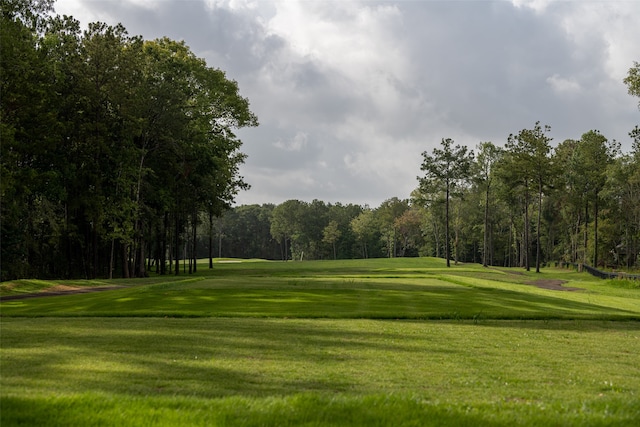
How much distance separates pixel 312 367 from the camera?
344 inches

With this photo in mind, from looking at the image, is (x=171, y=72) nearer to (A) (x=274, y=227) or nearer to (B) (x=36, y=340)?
(B) (x=36, y=340)

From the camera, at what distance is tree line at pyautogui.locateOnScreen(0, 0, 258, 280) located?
3366 cm

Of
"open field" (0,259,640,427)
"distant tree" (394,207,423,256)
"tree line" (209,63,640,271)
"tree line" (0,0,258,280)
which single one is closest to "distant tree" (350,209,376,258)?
"tree line" (209,63,640,271)

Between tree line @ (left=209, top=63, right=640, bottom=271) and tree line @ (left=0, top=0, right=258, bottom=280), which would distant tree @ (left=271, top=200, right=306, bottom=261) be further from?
tree line @ (left=0, top=0, right=258, bottom=280)

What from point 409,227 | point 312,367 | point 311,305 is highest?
point 409,227

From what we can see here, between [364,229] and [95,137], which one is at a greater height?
[95,137]

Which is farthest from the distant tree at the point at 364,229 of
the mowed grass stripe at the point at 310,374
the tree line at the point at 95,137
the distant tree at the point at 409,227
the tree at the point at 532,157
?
the mowed grass stripe at the point at 310,374

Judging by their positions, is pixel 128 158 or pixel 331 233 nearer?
pixel 128 158

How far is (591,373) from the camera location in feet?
29.6

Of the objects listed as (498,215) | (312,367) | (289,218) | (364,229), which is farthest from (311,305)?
(289,218)

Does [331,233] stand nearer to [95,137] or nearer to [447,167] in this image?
[447,167]

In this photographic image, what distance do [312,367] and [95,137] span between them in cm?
3801

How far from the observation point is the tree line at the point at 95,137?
110 ft

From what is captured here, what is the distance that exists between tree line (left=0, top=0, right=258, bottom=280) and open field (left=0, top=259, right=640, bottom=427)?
19696 mm
